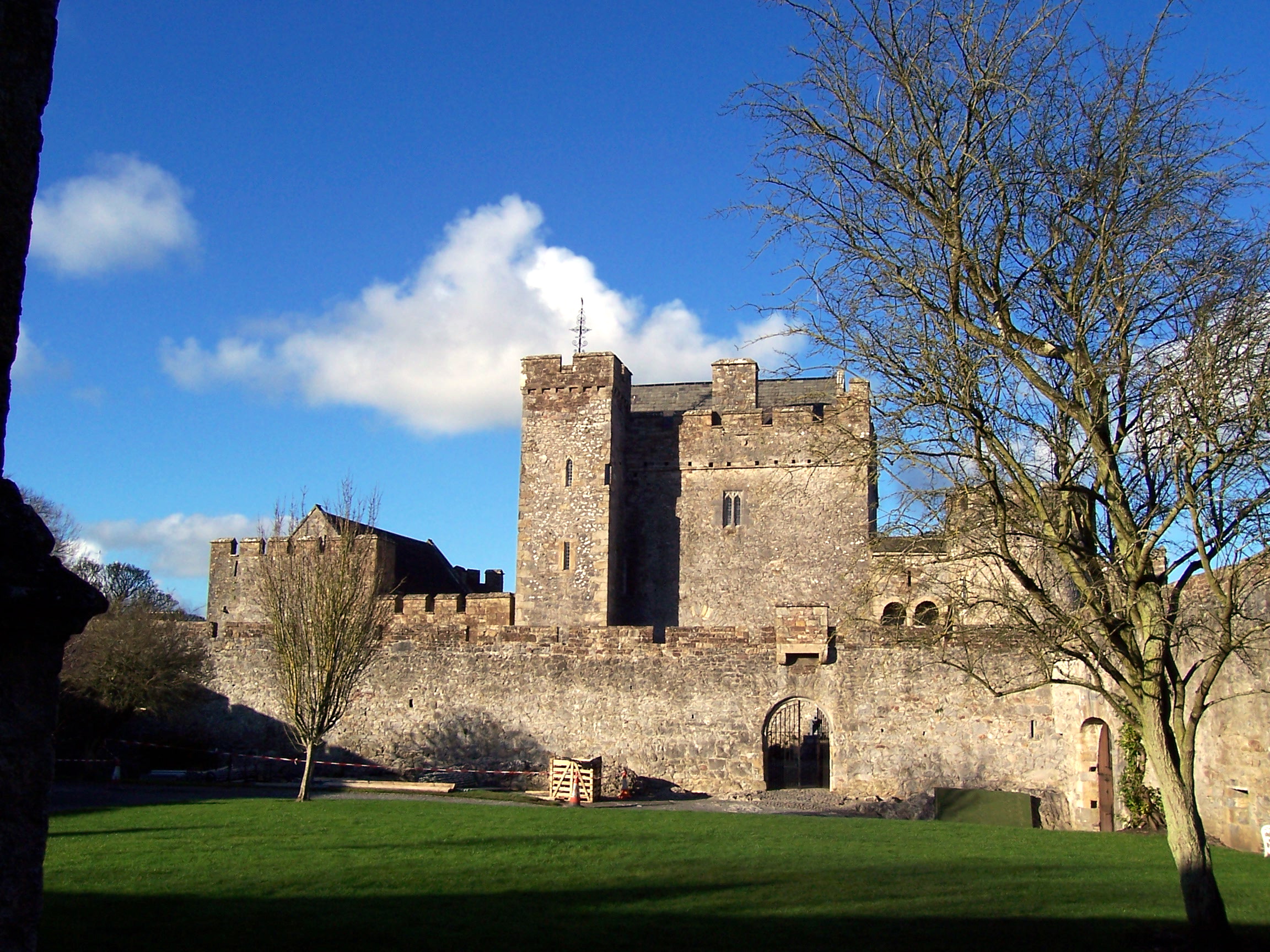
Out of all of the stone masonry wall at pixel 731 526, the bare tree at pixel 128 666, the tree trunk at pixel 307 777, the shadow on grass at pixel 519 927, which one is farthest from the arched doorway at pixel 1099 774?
the bare tree at pixel 128 666

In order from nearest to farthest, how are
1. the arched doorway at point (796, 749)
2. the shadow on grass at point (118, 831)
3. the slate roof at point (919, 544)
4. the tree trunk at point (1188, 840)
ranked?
the tree trunk at point (1188, 840), the slate roof at point (919, 544), the shadow on grass at point (118, 831), the arched doorway at point (796, 749)

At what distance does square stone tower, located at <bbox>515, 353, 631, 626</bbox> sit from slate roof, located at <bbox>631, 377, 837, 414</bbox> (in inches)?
95.9

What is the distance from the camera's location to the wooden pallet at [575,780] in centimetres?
2169

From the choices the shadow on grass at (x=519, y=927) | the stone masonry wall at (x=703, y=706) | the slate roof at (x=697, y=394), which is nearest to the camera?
the shadow on grass at (x=519, y=927)

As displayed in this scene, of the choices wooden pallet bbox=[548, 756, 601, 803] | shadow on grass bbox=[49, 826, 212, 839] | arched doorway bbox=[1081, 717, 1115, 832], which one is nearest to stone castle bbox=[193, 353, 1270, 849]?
arched doorway bbox=[1081, 717, 1115, 832]

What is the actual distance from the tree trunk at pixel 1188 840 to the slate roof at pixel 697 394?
2416cm

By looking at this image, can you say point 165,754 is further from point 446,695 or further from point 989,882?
point 989,882

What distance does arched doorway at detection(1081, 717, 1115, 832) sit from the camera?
19469mm

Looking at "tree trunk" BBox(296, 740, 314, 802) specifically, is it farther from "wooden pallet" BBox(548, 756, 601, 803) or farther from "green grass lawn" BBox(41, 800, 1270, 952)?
"wooden pallet" BBox(548, 756, 601, 803)

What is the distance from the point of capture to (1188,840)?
8.54 metres

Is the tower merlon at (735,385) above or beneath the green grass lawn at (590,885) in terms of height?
above

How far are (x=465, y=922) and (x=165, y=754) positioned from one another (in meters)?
20.7

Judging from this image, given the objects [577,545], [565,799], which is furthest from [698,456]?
[565,799]

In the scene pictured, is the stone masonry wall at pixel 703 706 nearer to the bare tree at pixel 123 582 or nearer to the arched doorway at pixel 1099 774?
the arched doorway at pixel 1099 774
